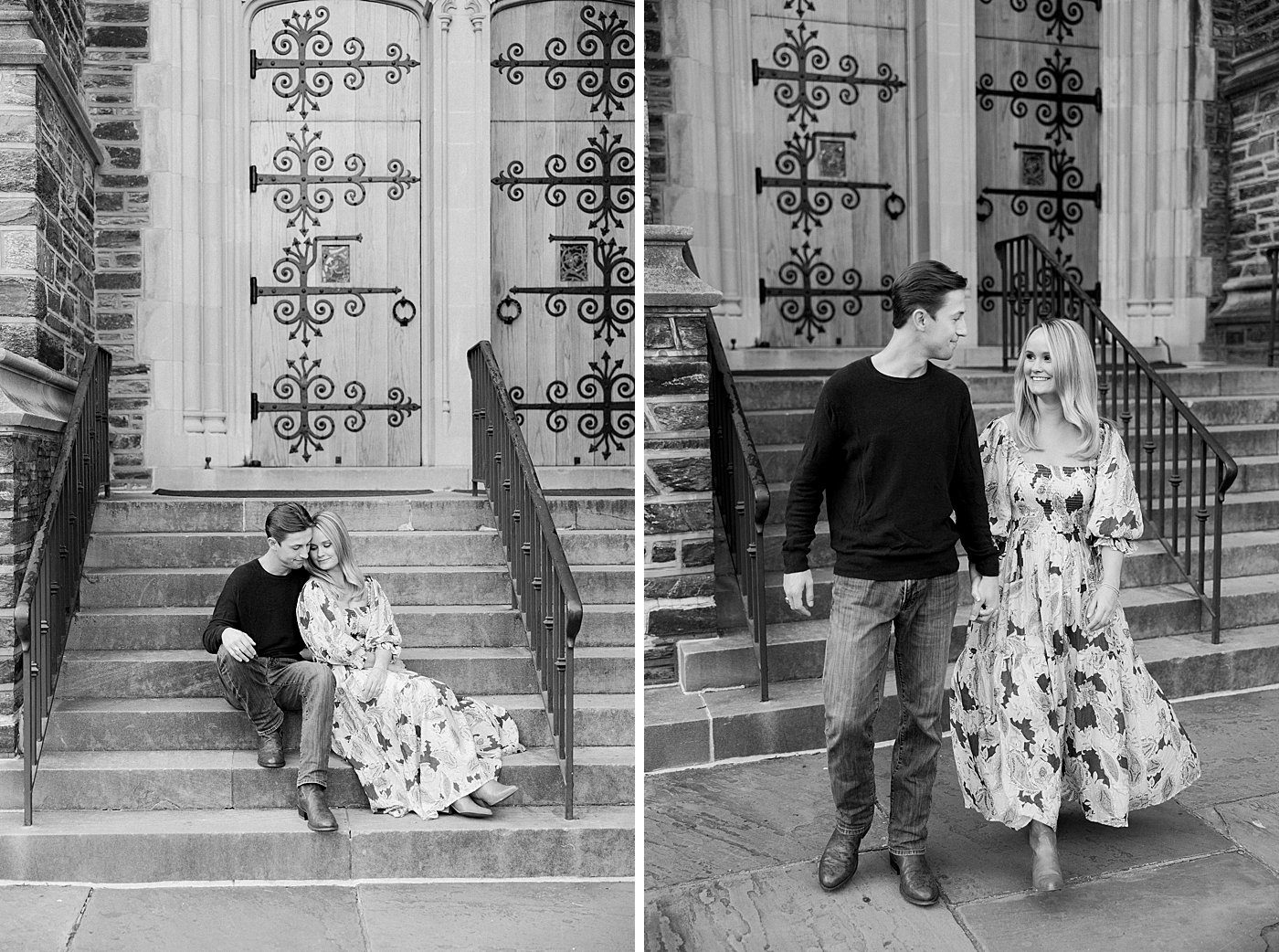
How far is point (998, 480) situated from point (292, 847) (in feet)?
8.45

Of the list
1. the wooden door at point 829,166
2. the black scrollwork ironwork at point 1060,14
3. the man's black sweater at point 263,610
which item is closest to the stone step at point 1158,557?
the man's black sweater at point 263,610

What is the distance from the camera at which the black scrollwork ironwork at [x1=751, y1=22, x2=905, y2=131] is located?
655 centimetres

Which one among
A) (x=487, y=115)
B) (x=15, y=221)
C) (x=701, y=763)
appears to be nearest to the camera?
(x=701, y=763)

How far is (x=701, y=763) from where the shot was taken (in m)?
3.61

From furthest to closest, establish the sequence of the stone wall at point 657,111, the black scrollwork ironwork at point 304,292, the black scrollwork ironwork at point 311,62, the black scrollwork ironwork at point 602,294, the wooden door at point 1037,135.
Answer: the wooden door at point 1037,135 < the black scrollwork ironwork at point 602,294 < the black scrollwork ironwork at point 304,292 < the black scrollwork ironwork at point 311,62 < the stone wall at point 657,111

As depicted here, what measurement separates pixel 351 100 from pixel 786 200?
2452mm

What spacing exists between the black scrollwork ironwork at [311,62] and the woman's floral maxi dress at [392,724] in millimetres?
3350

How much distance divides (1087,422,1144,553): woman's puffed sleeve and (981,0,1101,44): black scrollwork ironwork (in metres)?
5.05

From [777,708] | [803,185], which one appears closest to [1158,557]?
[777,708]

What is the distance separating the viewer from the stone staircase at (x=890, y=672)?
3697 mm

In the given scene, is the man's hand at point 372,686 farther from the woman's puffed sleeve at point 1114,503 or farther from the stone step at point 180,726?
the woman's puffed sleeve at point 1114,503

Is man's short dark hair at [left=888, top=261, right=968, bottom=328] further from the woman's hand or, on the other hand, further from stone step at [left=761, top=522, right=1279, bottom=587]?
stone step at [left=761, top=522, right=1279, bottom=587]

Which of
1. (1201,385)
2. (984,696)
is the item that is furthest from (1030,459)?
(1201,385)

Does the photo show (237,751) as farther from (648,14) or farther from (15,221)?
(648,14)
